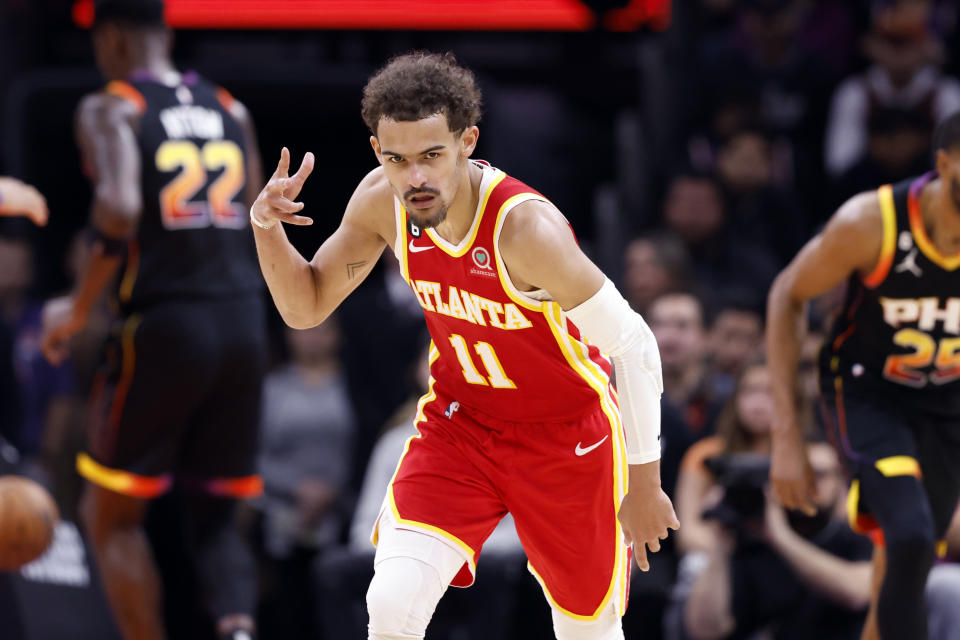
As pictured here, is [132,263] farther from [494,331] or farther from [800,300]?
[800,300]

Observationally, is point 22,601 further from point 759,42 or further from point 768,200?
point 759,42

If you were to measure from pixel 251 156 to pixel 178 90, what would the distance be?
37cm

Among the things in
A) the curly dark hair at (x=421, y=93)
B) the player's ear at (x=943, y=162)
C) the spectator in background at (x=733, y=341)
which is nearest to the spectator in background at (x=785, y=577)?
the spectator in background at (x=733, y=341)

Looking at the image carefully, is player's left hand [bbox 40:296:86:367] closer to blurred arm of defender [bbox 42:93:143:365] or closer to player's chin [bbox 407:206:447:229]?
blurred arm of defender [bbox 42:93:143:365]

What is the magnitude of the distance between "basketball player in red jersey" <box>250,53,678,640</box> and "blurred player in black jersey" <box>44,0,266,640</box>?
54.1 inches

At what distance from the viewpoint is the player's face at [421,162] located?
354cm

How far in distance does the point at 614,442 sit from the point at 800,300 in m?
0.90

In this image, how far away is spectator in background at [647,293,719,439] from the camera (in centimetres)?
640

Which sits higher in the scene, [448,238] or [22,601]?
[448,238]

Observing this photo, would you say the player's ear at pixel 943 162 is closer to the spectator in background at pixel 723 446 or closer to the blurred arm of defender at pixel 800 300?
the blurred arm of defender at pixel 800 300

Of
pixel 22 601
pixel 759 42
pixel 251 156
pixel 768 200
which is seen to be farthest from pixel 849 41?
pixel 22 601

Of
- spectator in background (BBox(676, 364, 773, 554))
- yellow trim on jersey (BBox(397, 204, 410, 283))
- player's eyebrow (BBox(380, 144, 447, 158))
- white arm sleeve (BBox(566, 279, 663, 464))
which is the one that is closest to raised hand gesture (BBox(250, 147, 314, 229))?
player's eyebrow (BBox(380, 144, 447, 158))

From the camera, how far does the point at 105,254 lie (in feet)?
16.8

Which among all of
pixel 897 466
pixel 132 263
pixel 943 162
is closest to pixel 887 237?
pixel 943 162
